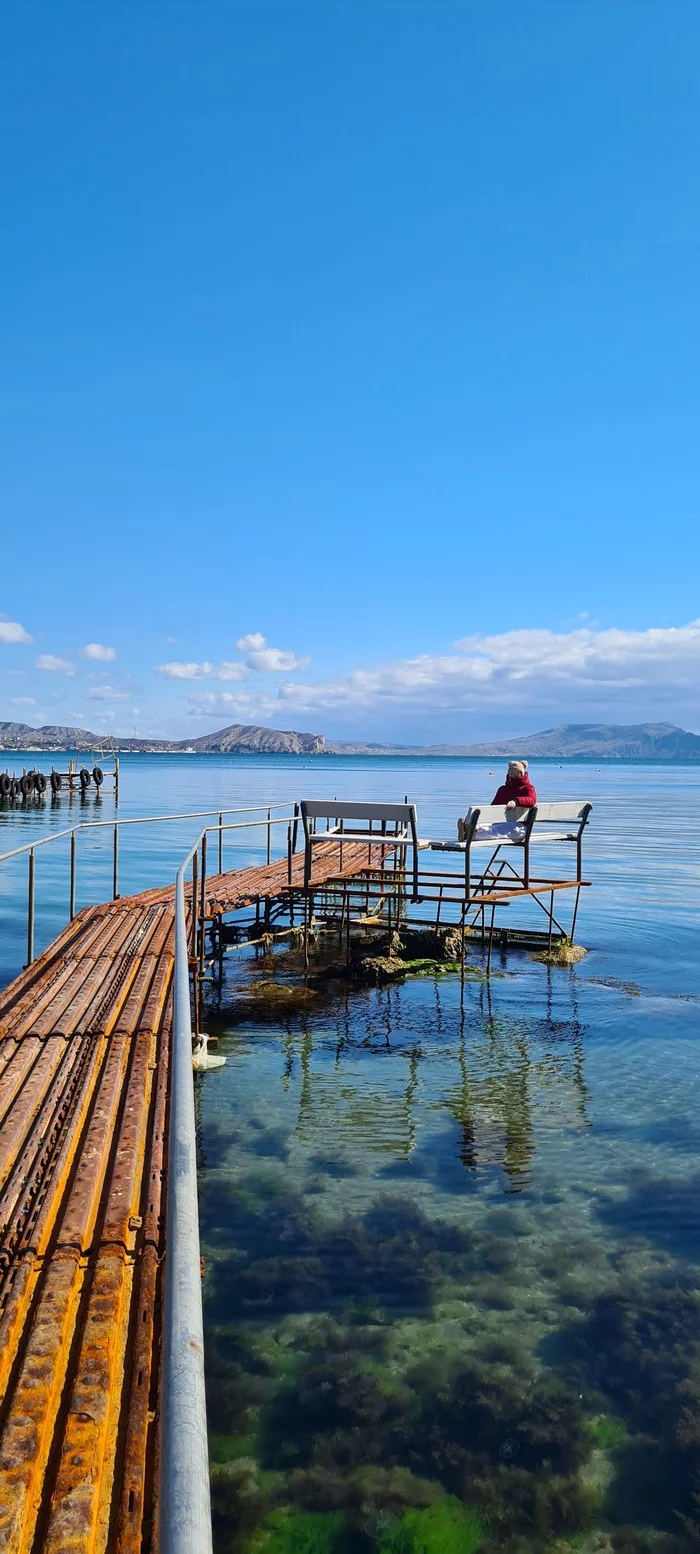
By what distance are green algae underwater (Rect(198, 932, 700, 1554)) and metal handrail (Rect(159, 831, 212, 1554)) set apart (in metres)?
3.34

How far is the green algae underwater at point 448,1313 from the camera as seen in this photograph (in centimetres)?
455

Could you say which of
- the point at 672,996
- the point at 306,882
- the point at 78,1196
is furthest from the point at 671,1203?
the point at 306,882

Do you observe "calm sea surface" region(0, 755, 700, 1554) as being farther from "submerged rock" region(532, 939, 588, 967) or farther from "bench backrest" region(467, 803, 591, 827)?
"submerged rock" region(532, 939, 588, 967)

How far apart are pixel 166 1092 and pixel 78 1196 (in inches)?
55.4

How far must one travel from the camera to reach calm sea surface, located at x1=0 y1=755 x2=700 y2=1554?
4.59 metres

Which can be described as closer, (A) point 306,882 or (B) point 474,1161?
(B) point 474,1161

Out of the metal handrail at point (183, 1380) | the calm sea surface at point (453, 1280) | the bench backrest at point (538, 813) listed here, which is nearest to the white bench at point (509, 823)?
the bench backrest at point (538, 813)

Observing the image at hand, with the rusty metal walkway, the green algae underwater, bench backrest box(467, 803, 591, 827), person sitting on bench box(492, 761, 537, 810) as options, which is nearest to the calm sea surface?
the green algae underwater

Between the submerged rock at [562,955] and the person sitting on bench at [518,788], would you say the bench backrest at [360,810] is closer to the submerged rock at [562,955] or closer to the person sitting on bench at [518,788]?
the person sitting on bench at [518,788]

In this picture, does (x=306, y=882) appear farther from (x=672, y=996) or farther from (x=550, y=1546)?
(x=550, y=1546)

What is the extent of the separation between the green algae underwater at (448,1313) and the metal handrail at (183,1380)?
11.0ft

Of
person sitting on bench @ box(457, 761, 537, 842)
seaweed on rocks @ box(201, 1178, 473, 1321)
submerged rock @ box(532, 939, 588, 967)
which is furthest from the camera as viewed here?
submerged rock @ box(532, 939, 588, 967)

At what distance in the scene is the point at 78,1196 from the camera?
4.53m

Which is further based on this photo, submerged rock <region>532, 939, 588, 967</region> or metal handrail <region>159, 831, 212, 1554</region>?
submerged rock <region>532, 939, 588, 967</region>
